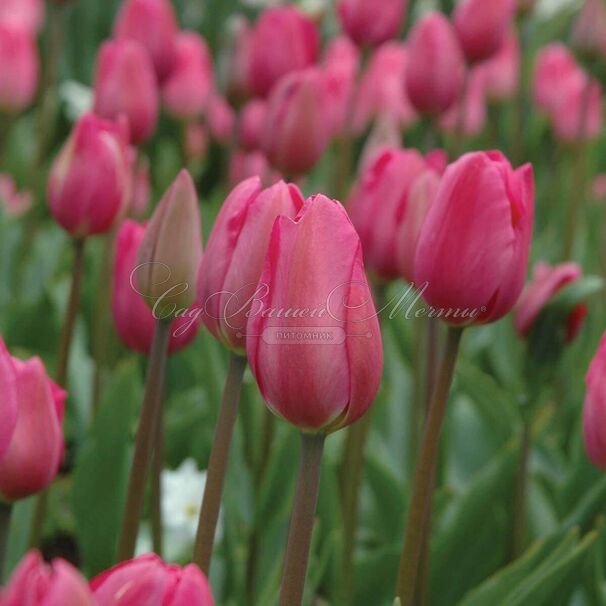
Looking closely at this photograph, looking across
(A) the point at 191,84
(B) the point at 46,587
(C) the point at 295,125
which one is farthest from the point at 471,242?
(A) the point at 191,84

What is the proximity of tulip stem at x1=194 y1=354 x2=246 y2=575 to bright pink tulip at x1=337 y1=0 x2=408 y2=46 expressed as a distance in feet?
3.42

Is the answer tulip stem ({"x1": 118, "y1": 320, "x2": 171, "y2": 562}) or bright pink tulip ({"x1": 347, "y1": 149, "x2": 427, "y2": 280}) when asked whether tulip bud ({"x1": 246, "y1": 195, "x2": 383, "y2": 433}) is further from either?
bright pink tulip ({"x1": 347, "y1": 149, "x2": 427, "y2": 280})

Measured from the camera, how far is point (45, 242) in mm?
2273

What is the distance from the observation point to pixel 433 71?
5.14 ft

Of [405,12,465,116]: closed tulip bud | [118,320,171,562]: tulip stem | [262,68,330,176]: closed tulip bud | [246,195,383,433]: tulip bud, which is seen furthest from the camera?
[405,12,465,116]: closed tulip bud

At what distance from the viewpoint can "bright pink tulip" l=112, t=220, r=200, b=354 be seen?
99 cm

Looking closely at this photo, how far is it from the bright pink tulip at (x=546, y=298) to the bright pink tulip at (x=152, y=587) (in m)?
0.64

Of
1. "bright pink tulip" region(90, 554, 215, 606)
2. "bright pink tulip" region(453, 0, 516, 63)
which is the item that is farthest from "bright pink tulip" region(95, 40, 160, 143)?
"bright pink tulip" region(90, 554, 215, 606)

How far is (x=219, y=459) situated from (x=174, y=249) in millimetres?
151

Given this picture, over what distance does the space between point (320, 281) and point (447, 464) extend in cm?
95

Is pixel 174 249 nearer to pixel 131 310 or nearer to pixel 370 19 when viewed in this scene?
pixel 131 310

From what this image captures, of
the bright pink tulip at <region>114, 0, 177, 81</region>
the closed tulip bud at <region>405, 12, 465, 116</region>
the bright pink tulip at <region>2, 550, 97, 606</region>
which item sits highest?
the bright pink tulip at <region>114, 0, 177, 81</region>

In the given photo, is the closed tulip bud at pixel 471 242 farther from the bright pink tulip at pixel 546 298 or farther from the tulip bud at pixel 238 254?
the bright pink tulip at pixel 546 298

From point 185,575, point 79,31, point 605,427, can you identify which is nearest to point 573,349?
point 605,427
